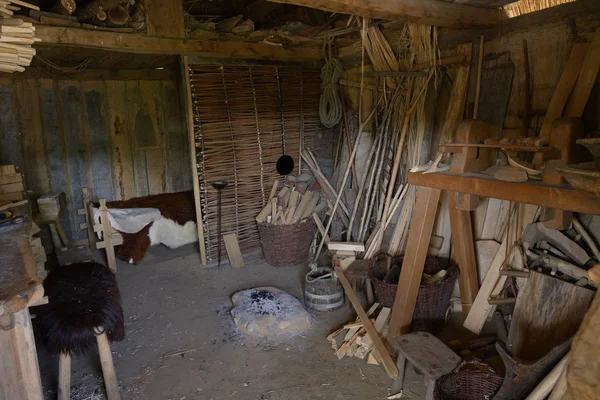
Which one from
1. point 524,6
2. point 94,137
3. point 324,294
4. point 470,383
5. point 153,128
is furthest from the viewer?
point 153,128

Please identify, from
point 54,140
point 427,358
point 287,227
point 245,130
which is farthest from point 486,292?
point 54,140

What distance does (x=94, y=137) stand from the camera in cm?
491

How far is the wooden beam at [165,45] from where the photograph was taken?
306cm

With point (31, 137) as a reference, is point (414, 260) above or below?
below

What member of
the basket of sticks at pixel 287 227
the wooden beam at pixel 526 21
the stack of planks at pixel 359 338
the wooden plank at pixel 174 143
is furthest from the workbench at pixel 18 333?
the wooden plank at pixel 174 143

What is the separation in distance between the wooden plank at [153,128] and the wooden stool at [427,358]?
4175 millimetres

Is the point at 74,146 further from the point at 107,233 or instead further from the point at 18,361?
the point at 18,361

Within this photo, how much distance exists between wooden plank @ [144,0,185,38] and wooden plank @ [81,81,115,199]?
6.03 ft

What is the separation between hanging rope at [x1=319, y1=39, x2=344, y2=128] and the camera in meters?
4.16

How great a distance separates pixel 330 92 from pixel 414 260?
7.74 feet

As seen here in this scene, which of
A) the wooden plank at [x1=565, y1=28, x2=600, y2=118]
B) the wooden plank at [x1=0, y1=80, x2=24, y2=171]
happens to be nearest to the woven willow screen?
the wooden plank at [x1=0, y1=80, x2=24, y2=171]

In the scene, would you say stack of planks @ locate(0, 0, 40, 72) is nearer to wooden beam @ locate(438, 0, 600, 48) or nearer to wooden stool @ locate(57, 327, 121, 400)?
wooden stool @ locate(57, 327, 121, 400)

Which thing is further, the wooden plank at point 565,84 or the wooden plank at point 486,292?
the wooden plank at point 486,292

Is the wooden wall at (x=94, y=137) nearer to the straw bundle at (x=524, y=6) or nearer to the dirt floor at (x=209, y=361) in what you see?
the dirt floor at (x=209, y=361)
